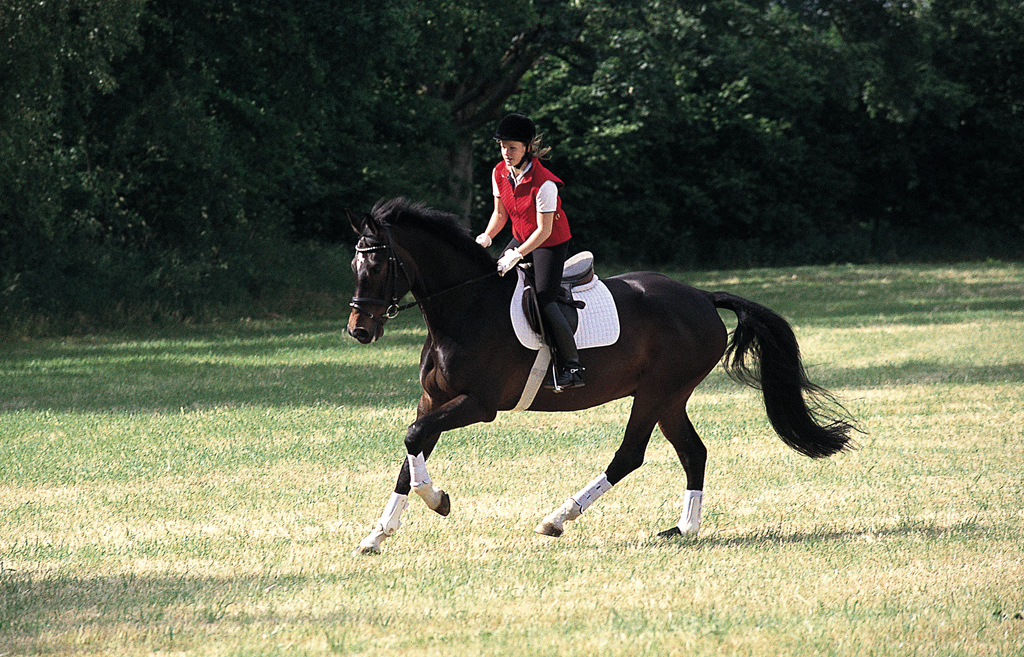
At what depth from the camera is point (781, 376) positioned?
8133mm

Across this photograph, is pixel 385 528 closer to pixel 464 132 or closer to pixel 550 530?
pixel 550 530

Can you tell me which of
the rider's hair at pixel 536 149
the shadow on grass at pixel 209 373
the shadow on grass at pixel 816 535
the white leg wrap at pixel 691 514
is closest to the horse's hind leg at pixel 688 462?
the white leg wrap at pixel 691 514

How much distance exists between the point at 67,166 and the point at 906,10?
24387 millimetres

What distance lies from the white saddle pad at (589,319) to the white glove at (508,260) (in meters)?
0.23

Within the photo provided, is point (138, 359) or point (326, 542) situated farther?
point (138, 359)

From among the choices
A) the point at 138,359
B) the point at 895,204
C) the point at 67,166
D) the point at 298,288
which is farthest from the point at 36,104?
the point at 895,204

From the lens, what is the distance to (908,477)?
9.03 meters

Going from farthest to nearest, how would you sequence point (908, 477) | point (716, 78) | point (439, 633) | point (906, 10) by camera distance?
point (716, 78) < point (906, 10) < point (908, 477) < point (439, 633)

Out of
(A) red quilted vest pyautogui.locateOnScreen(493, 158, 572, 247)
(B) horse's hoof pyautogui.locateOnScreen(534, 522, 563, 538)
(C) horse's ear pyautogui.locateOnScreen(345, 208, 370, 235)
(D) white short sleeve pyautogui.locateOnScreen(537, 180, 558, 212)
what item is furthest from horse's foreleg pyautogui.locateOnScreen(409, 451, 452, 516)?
(D) white short sleeve pyautogui.locateOnScreen(537, 180, 558, 212)

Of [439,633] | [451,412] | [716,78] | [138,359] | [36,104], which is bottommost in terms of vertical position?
[138,359]

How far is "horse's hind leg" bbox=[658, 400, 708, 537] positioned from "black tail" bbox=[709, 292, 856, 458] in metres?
0.66

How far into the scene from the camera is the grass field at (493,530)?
530 centimetres

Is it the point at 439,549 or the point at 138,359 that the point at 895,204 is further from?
the point at 439,549

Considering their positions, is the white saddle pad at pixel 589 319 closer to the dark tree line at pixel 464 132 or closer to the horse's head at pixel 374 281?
the horse's head at pixel 374 281
